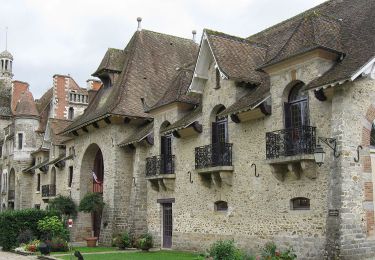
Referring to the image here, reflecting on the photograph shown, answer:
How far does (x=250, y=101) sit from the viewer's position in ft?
66.8

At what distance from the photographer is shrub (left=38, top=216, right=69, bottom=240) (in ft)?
91.6

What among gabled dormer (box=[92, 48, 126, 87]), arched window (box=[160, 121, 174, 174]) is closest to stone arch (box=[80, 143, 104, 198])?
gabled dormer (box=[92, 48, 126, 87])

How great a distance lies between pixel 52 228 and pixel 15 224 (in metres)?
2.38

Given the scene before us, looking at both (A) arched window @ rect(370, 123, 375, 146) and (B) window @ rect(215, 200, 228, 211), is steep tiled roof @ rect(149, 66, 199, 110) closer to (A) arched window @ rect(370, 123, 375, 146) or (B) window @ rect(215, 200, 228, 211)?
(B) window @ rect(215, 200, 228, 211)

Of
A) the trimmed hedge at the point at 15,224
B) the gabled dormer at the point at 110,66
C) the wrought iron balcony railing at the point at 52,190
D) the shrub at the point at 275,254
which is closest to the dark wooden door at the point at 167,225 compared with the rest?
the trimmed hedge at the point at 15,224

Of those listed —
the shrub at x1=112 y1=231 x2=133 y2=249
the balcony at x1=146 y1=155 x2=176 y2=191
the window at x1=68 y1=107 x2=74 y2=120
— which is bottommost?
the shrub at x1=112 y1=231 x2=133 y2=249

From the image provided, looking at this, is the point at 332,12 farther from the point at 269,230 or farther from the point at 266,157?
the point at 269,230

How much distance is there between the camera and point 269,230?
19.4 metres

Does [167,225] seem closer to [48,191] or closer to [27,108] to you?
[48,191]

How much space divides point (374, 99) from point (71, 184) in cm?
2330

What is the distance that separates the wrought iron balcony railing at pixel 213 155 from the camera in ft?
70.6

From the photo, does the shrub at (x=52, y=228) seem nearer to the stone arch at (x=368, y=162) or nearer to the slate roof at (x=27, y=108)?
the stone arch at (x=368, y=162)

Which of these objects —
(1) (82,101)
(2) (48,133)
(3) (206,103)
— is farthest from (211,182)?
(1) (82,101)

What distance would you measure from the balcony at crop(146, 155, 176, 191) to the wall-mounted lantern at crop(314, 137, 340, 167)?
9.49m
